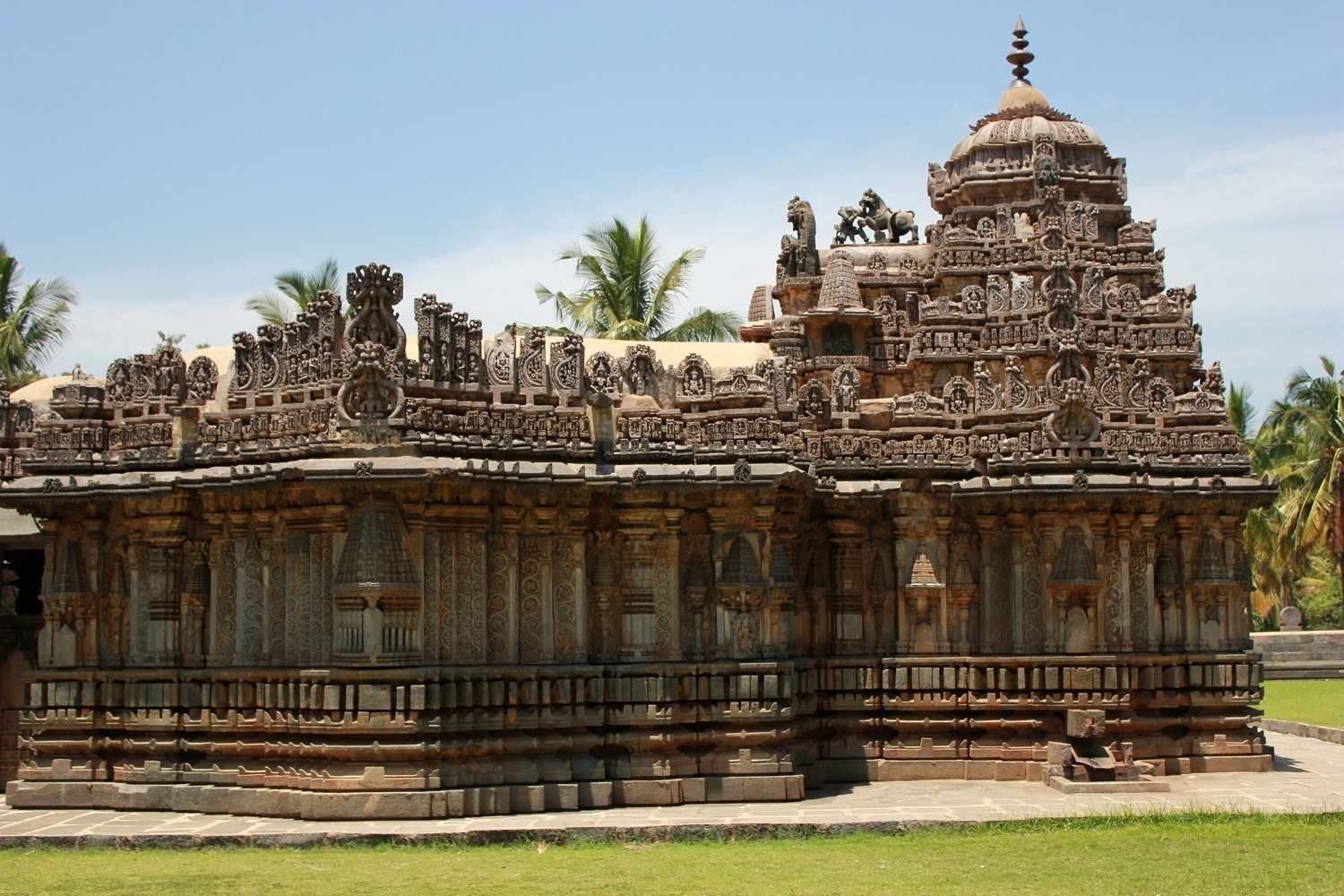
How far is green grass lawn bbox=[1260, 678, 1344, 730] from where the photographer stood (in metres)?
30.1

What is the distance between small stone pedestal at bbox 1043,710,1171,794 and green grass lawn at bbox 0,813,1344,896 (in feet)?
7.18

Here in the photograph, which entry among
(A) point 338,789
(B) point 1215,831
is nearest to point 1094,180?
(B) point 1215,831

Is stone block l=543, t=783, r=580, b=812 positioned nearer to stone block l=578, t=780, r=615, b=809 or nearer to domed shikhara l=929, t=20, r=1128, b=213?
stone block l=578, t=780, r=615, b=809

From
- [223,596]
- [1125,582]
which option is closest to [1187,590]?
[1125,582]

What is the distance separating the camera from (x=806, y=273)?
80.2 ft

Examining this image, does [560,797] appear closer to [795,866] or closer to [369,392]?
[795,866]

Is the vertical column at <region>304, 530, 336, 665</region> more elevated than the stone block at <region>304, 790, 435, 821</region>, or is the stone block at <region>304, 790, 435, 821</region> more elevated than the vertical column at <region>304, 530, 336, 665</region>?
the vertical column at <region>304, 530, 336, 665</region>

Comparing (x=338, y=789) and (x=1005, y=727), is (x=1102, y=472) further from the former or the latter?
(x=338, y=789)

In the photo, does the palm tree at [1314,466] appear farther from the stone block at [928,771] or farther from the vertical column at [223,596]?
the vertical column at [223,596]

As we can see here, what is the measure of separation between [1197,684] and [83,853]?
→ 1417 centimetres

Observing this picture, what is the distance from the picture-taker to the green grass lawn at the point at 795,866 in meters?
14.2

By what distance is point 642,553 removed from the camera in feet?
63.1

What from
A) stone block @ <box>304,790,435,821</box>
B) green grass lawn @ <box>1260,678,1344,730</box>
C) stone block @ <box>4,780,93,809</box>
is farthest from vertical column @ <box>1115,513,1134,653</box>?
stone block @ <box>4,780,93,809</box>

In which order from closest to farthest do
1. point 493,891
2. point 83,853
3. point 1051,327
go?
1. point 493,891
2. point 83,853
3. point 1051,327
